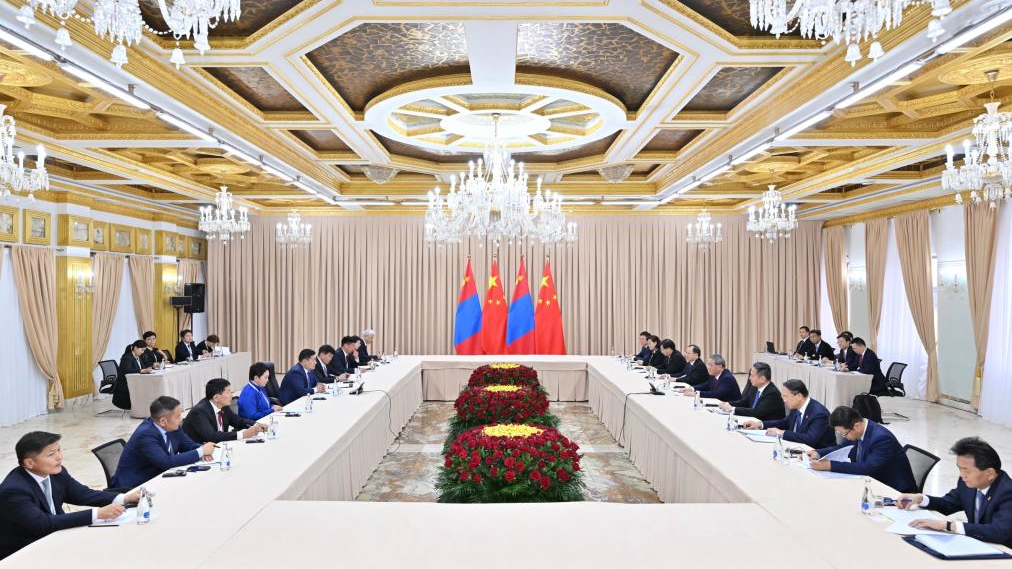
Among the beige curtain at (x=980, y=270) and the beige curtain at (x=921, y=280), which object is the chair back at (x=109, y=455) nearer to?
the beige curtain at (x=980, y=270)

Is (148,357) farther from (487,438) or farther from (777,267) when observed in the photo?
(777,267)

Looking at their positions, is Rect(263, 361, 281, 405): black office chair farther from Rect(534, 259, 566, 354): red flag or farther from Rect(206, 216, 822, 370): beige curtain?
Rect(534, 259, 566, 354): red flag

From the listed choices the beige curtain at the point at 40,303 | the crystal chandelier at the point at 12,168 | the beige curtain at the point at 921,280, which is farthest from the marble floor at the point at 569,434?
the crystal chandelier at the point at 12,168

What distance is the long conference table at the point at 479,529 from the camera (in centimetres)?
296

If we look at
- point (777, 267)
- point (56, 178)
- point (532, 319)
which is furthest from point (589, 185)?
point (56, 178)

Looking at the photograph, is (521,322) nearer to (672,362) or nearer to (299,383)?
(672,362)

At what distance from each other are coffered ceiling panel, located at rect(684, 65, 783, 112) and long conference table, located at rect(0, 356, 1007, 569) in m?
3.44

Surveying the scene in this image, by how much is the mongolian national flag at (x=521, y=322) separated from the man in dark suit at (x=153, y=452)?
9.74 m

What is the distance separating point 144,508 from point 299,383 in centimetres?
464

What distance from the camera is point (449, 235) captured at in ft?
29.7

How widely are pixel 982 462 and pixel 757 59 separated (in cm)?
353

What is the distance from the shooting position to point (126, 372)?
9898 mm

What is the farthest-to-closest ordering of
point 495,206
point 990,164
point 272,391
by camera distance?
1. point 272,391
2. point 495,206
3. point 990,164

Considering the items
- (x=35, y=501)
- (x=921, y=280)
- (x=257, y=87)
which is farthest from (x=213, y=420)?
(x=921, y=280)
